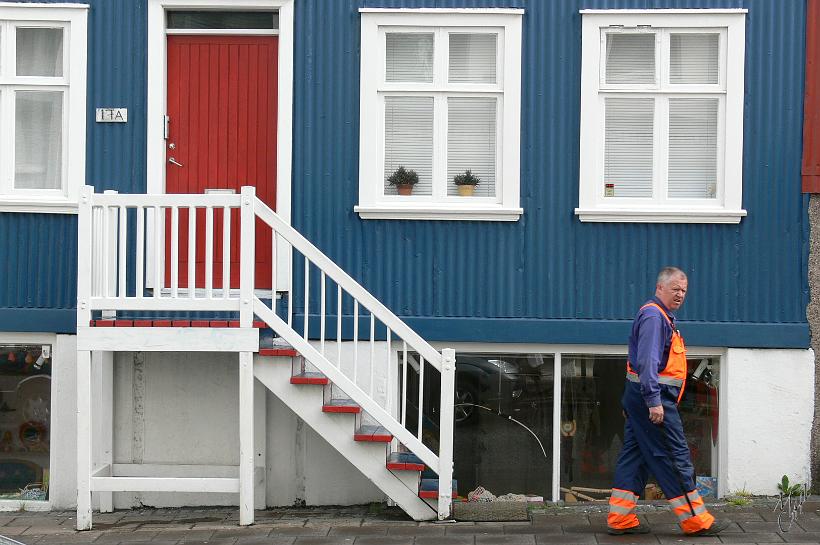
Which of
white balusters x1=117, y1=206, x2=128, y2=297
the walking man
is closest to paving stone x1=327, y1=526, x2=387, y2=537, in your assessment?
the walking man

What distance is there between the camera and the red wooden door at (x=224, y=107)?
32.1 feet

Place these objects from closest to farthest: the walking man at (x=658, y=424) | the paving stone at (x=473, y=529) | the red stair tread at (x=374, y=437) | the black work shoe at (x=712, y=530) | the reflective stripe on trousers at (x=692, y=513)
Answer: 1. the walking man at (x=658, y=424)
2. the reflective stripe on trousers at (x=692, y=513)
3. the black work shoe at (x=712, y=530)
4. the paving stone at (x=473, y=529)
5. the red stair tread at (x=374, y=437)

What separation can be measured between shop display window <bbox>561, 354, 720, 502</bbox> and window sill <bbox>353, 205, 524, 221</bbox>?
52.1 inches

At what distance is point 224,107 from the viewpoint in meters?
9.79

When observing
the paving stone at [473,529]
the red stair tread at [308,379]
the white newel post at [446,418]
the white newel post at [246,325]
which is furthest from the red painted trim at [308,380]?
the paving stone at [473,529]

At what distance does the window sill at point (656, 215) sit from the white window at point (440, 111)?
24.0 inches

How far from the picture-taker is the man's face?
26.1 feet

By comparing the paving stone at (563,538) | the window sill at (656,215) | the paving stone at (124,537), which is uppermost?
the window sill at (656,215)

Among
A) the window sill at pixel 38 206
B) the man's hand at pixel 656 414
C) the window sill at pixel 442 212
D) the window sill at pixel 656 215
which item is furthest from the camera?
the window sill at pixel 38 206

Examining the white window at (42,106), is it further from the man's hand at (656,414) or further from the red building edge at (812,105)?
the red building edge at (812,105)

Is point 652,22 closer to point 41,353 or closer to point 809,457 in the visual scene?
point 809,457

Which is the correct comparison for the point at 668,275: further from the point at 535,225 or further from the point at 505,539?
the point at 505,539

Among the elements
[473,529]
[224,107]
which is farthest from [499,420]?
[224,107]

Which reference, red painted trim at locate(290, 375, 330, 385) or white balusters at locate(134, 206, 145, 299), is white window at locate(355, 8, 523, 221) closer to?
red painted trim at locate(290, 375, 330, 385)
